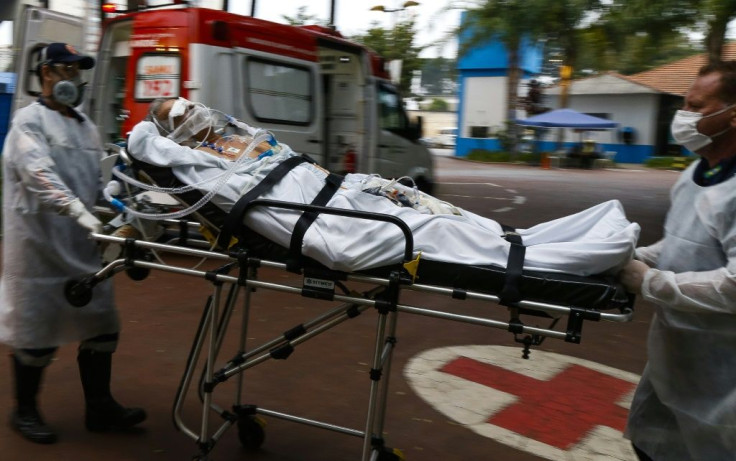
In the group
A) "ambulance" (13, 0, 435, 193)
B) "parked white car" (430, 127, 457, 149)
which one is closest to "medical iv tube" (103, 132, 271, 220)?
"ambulance" (13, 0, 435, 193)

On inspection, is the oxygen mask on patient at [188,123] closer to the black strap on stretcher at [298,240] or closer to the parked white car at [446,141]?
the black strap on stretcher at [298,240]

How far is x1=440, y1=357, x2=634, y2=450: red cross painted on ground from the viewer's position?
430 cm

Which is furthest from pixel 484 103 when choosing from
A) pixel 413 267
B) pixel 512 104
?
pixel 413 267

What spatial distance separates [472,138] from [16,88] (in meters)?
28.5

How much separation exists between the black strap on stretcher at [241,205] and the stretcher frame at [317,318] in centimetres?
5

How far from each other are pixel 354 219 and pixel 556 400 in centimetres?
241

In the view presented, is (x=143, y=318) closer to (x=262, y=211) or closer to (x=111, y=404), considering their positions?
(x=111, y=404)

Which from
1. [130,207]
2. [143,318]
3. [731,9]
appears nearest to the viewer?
[130,207]

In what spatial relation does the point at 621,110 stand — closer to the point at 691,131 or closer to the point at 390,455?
the point at 390,455

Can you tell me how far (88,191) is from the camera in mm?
3936

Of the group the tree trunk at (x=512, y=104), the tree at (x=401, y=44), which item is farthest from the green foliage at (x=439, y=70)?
the tree trunk at (x=512, y=104)

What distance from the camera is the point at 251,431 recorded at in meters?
3.89

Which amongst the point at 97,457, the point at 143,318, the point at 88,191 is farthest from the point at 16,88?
the point at 97,457

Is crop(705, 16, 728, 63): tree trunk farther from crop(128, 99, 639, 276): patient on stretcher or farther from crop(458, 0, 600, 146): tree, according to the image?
crop(128, 99, 639, 276): patient on stretcher
